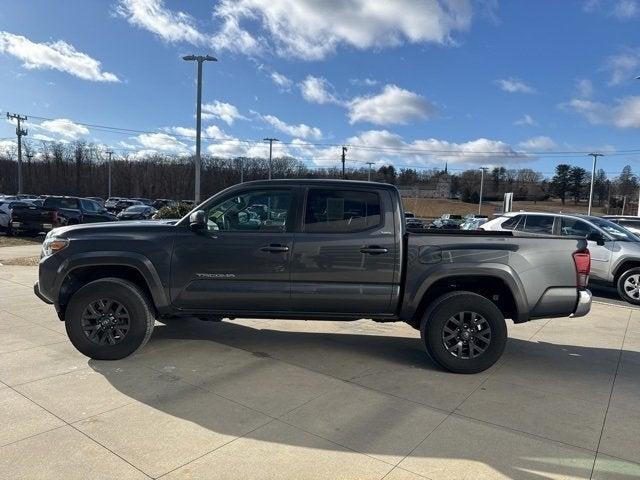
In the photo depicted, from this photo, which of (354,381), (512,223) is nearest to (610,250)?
(512,223)

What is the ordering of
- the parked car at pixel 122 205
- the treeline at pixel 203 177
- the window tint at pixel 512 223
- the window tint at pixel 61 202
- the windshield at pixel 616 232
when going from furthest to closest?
1. the treeline at pixel 203 177
2. the parked car at pixel 122 205
3. the window tint at pixel 61 202
4. the window tint at pixel 512 223
5. the windshield at pixel 616 232

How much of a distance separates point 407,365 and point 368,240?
1.44 meters

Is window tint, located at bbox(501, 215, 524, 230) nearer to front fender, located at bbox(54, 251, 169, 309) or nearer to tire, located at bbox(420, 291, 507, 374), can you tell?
tire, located at bbox(420, 291, 507, 374)

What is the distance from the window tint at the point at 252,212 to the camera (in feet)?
15.6

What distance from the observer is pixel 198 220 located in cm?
462

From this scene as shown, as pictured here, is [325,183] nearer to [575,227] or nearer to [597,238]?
[597,238]

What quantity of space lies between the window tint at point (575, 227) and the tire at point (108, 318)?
9.12m

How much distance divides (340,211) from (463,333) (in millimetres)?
1731

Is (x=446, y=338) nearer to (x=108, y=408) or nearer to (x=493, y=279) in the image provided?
(x=493, y=279)

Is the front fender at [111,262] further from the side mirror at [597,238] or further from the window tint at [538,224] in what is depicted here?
the window tint at [538,224]

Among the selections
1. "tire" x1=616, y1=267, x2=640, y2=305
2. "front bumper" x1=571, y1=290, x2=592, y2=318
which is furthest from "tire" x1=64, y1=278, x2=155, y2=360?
"tire" x1=616, y1=267, x2=640, y2=305

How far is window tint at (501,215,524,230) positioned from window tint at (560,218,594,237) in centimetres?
96

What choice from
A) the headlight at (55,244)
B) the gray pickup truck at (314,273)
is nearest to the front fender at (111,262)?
the gray pickup truck at (314,273)

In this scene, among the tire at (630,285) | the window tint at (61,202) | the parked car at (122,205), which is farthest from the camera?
the parked car at (122,205)
